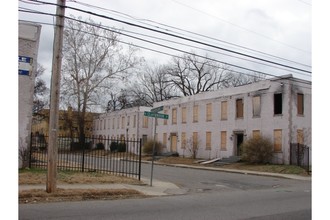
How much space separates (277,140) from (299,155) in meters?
2.16

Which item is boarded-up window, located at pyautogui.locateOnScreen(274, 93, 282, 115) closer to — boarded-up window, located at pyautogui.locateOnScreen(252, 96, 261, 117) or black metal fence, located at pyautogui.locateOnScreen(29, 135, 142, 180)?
boarded-up window, located at pyautogui.locateOnScreen(252, 96, 261, 117)

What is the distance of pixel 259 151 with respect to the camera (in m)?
29.0

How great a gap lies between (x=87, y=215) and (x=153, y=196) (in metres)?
4.41

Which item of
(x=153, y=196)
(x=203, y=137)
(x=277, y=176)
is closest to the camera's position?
(x=153, y=196)

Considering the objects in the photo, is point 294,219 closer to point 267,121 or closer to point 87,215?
point 87,215

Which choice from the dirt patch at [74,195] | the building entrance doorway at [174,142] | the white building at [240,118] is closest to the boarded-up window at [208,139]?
the white building at [240,118]

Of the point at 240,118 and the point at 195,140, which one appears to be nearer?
the point at 240,118

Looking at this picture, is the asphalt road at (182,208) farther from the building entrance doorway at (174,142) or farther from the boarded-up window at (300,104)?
the building entrance doorway at (174,142)

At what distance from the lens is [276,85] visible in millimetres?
30141

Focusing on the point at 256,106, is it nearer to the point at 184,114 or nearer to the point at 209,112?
the point at 209,112

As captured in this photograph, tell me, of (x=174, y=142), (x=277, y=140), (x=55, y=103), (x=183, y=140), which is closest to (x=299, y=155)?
(x=277, y=140)

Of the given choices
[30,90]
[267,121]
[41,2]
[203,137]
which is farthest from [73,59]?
[41,2]

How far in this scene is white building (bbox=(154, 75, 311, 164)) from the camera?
2927 cm

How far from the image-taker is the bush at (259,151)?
1141 inches
